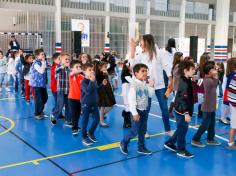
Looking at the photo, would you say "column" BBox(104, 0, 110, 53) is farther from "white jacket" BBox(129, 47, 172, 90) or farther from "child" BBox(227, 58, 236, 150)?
"child" BBox(227, 58, 236, 150)

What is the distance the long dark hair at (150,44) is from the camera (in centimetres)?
427

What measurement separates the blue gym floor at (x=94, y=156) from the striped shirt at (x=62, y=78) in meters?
0.70

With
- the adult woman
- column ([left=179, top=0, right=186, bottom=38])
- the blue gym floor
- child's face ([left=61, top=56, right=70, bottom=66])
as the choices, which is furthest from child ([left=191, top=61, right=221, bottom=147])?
column ([left=179, top=0, right=186, bottom=38])

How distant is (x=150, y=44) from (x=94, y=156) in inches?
68.7

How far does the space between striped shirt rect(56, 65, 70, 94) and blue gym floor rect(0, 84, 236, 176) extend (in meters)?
0.70

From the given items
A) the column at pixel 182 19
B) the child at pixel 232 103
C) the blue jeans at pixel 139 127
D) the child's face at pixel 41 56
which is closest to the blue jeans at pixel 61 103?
the child's face at pixel 41 56

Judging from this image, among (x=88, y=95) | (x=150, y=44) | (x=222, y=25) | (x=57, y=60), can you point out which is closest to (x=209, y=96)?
(x=150, y=44)

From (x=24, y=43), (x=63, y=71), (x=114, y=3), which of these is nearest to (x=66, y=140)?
(x=63, y=71)

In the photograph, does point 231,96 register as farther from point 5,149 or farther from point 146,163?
point 5,149

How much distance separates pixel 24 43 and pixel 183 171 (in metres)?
14.8

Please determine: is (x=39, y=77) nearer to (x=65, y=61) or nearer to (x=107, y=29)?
(x=65, y=61)

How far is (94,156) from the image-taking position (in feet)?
13.1

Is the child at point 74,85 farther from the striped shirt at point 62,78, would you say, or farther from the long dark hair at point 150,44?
the long dark hair at point 150,44

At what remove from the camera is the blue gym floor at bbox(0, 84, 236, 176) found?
3527 millimetres
